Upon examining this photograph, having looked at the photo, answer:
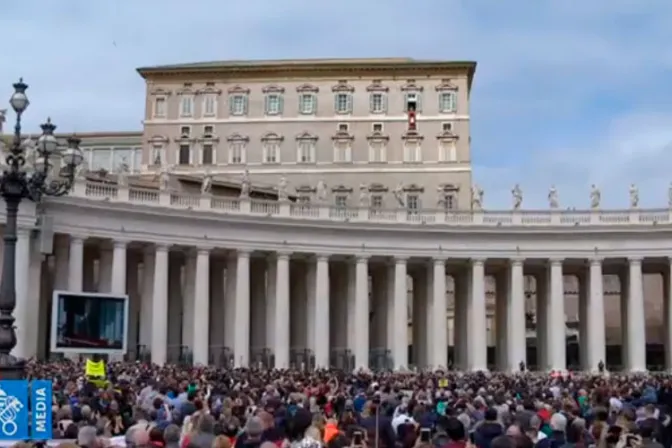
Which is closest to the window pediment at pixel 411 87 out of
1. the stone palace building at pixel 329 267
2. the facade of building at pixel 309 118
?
the facade of building at pixel 309 118

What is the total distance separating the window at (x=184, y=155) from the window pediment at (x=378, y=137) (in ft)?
55.3

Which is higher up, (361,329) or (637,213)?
(637,213)

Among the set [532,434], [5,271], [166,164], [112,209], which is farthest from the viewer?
[166,164]

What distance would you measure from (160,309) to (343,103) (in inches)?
1564

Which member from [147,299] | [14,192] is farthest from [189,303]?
[14,192]

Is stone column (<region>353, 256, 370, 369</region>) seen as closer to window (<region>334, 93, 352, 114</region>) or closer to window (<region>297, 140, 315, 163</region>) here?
window (<region>297, 140, 315, 163</region>)

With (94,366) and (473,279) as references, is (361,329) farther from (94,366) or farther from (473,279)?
(94,366)

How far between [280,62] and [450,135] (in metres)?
17.4

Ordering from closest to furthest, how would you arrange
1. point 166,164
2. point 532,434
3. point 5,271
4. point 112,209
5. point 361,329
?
point 532,434 → point 5,271 → point 112,209 → point 361,329 → point 166,164

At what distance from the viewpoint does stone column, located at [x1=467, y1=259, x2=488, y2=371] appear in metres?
69.5

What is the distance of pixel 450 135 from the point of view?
94.5 metres

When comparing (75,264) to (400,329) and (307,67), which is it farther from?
(307,67)

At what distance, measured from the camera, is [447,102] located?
314 feet

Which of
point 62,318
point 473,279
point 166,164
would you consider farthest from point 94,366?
point 166,164
